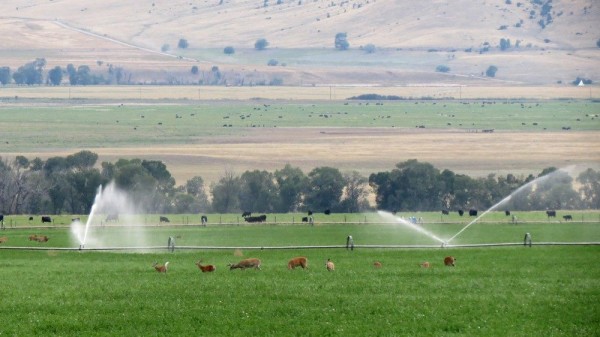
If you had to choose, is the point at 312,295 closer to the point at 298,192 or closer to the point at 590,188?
the point at 298,192

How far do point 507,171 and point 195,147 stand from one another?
35802mm

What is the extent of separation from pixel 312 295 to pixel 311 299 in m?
0.53

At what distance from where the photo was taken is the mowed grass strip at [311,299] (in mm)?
29312

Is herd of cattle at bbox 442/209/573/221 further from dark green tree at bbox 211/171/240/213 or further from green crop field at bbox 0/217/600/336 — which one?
green crop field at bbox 0/217/600/336

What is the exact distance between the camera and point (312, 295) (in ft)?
108

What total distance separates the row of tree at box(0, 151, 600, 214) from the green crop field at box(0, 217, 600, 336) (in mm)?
43735

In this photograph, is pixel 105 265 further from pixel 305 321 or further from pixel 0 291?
pixel 305 321

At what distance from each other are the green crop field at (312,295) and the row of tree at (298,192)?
43.7m

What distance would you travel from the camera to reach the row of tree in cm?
9075

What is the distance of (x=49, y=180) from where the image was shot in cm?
9431

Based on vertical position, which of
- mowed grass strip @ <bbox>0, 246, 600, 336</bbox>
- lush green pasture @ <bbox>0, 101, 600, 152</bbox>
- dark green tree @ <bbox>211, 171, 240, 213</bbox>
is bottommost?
mowed grass strip @ <bbox>0, 246, 600, 336</bbox>

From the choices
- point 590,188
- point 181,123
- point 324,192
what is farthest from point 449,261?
point 181,123

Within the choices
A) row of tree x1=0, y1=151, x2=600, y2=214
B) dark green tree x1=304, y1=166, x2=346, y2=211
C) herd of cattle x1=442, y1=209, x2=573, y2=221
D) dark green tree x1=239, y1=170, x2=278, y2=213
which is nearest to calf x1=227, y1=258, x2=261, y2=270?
herd of cattle x1=442, y1=209, x2=573, y2=221

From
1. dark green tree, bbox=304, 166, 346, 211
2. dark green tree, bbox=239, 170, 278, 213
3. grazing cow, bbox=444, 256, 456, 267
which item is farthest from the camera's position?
dark green tree, bbox=239, 170, 278, 213
